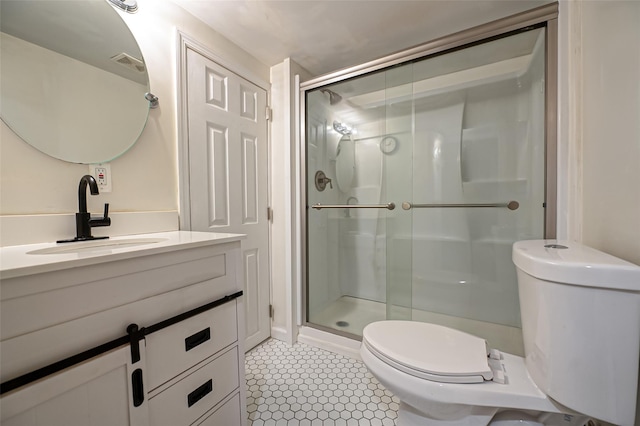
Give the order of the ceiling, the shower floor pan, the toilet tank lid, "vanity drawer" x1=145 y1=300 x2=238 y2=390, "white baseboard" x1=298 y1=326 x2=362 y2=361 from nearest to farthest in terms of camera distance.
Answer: the toilet tank lid, "vanity drawer" x1=145 y1=300 x2=238 y2=390, the ceiling, the shower floor pan, "white baseboard" x1=298 y1=326 x2=362 y2=361

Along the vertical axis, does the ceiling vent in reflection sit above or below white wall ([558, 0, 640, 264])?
above

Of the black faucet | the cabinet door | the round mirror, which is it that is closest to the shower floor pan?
the cabinet door

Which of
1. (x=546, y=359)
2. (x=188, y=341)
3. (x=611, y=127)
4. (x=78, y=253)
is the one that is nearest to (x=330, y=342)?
(x=188, y=341)

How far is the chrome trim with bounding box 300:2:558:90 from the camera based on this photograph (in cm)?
111

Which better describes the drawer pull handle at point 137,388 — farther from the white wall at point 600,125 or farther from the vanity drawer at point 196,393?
the white wall at point 600,125

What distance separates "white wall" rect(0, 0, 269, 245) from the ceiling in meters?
0.17

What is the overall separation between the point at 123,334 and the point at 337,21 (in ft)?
5.40

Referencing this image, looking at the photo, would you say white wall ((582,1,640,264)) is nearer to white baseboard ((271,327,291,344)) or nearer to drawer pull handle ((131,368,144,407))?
drawer pull handle ((131,368,144,407))

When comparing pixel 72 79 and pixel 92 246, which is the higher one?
pixel 72 79

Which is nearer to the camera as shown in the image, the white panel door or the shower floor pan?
the white panel door

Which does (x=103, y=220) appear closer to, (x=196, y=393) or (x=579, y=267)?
(x=196, y=393)

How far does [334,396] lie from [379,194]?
1.26 meters

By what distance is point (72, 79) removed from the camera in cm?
92

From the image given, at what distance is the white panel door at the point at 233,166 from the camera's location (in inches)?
51.5
